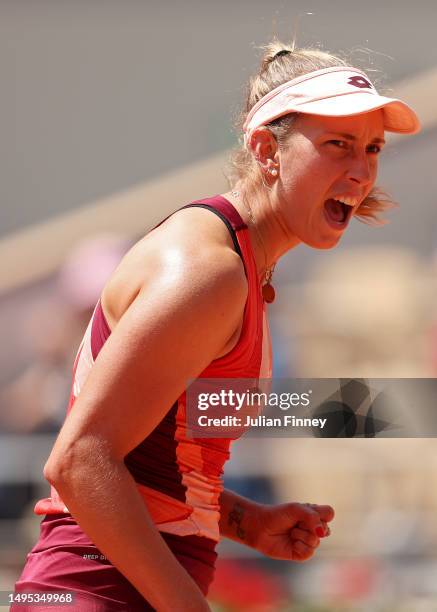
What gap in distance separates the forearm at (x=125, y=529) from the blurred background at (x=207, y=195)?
1.45 m

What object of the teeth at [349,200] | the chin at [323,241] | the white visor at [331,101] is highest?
the white visor at [331,101]

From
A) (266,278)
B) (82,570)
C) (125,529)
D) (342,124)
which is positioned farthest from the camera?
(266,278)

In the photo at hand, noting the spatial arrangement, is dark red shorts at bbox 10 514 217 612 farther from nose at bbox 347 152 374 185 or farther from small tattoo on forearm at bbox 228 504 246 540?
nose at bbox 347 152 374 185

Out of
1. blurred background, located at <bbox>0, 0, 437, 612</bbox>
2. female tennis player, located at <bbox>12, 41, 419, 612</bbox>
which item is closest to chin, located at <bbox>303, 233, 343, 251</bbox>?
female tennis player, located at <bbox>12, 41, 419, 612</bbox>

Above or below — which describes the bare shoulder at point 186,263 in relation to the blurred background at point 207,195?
below

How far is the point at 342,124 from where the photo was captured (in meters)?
1.29

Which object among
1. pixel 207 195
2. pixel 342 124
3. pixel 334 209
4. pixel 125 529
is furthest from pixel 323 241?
pixel 207 195

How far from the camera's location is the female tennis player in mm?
1074

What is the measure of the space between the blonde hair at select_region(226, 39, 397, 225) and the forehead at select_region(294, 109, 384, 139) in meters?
0.02

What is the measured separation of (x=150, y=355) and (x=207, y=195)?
2.09 m

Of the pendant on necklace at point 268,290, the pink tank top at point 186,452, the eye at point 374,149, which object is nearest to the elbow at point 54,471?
the pink tank top at point 186,452

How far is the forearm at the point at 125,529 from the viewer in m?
1.07

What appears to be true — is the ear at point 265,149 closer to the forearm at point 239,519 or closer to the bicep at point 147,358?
the bicep at point 147,358

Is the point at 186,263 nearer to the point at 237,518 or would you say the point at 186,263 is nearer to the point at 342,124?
the point at 342,124
